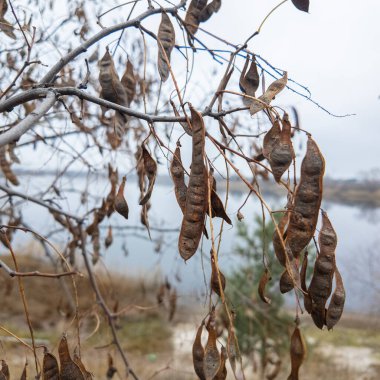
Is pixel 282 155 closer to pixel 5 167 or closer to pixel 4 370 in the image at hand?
pixel 4 370

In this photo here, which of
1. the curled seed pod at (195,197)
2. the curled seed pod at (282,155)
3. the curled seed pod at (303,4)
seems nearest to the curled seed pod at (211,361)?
the curled seed pod at (195,197)

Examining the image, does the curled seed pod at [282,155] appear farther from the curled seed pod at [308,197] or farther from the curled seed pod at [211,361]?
the curled seed pod at [211,361]

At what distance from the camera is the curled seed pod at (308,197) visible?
67 cm

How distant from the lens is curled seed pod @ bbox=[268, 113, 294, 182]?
70 cm

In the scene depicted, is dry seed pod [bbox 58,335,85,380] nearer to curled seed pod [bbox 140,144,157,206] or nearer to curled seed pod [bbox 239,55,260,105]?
curled seed pod [bbox 140,144,157,206]

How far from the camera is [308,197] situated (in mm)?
677

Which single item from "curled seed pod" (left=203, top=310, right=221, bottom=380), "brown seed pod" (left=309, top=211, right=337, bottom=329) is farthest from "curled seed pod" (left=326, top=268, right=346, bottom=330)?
"curled seed pod" (left=203, top=310, right=221, bottom=380)

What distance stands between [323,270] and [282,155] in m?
0.18

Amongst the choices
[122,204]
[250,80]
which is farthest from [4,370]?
[250,80]

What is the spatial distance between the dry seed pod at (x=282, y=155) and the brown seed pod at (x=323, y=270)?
10 cm

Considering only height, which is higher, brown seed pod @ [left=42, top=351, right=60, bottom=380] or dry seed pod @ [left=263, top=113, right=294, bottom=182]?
dry seed pod @ [left=263, top=113, right=294, bottom=182]

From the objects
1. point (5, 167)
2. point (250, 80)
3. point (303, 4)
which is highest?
point (303, 4)

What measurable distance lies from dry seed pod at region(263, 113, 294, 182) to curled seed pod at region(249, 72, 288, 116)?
0.04 m

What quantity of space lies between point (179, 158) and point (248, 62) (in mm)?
319
